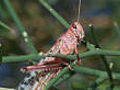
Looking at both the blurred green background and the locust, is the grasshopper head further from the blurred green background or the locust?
the blurred green background

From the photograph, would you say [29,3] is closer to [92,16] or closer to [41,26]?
[41,26]

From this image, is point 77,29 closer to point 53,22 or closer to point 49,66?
point 49,66

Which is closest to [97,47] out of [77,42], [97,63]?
[77,42]

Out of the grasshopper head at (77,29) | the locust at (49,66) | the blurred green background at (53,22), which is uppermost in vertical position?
the blurred green background at (53,22)

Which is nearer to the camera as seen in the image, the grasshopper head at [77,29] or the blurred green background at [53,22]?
the grasshopper head at [77,29]

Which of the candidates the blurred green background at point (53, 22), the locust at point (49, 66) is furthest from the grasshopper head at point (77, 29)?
the blurred green background at point (53, 22)

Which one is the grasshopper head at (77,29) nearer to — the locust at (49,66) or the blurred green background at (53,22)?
the locust at (49,66)

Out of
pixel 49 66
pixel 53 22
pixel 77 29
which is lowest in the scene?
pixel 49 66

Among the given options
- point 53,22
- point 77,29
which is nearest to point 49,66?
point 77,29
